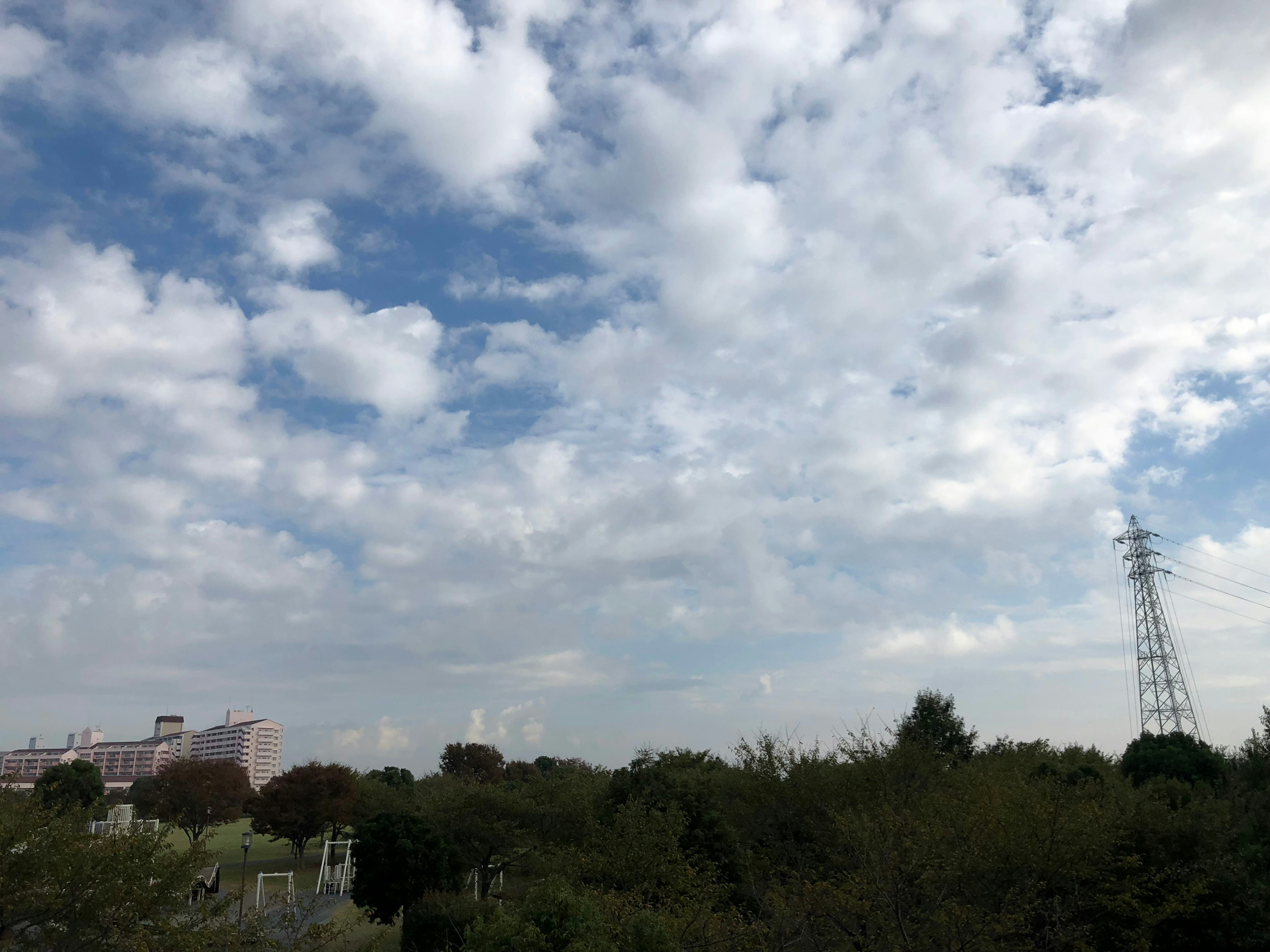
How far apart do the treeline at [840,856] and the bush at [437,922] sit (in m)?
0.08

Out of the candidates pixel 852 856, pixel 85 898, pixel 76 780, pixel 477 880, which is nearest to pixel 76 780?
pixel 76 780

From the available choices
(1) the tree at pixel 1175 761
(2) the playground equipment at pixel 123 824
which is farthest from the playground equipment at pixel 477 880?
(1) the tree at pixel 1175 761

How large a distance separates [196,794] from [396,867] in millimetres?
56039

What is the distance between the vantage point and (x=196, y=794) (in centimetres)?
7775

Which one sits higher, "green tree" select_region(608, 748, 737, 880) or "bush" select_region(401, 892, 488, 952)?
"green tree" select_region(608, 748, 737, 880)

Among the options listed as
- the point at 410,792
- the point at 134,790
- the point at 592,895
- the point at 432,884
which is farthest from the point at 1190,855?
the point at 134,790

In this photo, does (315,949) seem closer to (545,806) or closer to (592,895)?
(592,895)

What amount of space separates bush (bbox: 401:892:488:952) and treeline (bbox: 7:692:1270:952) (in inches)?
3.3

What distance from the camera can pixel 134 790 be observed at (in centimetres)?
9950

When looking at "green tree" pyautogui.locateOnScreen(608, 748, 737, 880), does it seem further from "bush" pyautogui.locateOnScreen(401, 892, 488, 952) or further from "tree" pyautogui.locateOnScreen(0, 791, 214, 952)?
"tree" pyautogui.locateOnScreen(0, 791, 214, 952)

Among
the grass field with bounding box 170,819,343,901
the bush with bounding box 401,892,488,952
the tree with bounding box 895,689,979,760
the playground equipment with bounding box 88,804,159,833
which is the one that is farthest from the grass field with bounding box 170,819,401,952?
the tree with bounding box 895,689,979,760

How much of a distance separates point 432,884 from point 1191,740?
41609mm

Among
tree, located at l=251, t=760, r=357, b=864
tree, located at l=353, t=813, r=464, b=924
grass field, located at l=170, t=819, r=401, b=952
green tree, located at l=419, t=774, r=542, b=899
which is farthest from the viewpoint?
tree, located at l=251, t=760, r=357, b=864

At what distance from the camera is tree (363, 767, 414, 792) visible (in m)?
89.3
